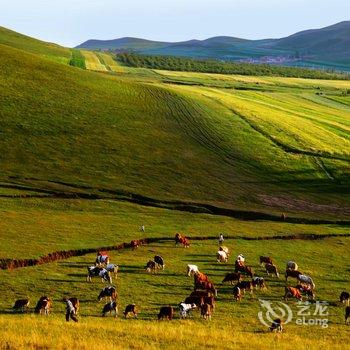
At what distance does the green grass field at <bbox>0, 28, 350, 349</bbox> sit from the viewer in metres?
29.5

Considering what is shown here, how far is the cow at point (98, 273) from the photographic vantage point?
37.1 m

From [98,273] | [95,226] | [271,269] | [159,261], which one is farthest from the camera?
[95,226]

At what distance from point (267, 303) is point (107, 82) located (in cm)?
8527

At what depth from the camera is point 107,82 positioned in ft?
372

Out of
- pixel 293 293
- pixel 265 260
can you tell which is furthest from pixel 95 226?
pixel 293 293

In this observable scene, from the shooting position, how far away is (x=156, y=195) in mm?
68625

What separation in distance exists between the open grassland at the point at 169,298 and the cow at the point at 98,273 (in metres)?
0.45

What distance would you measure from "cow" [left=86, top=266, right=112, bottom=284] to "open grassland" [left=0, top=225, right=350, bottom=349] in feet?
1.48

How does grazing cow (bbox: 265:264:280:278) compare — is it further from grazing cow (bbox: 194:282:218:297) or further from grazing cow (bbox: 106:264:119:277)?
grazing cow (bbox: 106:264:119:277)

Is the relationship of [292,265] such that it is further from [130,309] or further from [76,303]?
[76,303]

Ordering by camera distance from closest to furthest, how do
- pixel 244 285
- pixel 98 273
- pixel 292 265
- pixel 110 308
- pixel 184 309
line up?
pixel 110 308, pixel 184 309, pixel 244 285, pixel 98 273, pixel 292 265

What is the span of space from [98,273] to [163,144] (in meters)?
50.6

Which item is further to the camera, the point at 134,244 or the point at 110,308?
the point at 134,244

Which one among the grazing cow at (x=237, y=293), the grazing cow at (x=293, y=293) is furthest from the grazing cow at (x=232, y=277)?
the grazing cow at (x=293, y=293)
